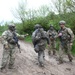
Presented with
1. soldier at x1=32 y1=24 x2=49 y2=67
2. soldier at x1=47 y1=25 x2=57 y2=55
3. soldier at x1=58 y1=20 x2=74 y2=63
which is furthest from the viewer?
soldier at x1=47 y1=25 x2=57 y2=55

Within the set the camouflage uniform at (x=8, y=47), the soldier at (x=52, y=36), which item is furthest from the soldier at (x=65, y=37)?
the camouflage uniform at (x=8, y=47)

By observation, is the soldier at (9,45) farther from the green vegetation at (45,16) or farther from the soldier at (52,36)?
the green vegetation at (45,16)

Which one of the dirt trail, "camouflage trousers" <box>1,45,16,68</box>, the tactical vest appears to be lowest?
the dirt trail

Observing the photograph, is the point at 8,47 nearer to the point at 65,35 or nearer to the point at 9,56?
the point at 9,56

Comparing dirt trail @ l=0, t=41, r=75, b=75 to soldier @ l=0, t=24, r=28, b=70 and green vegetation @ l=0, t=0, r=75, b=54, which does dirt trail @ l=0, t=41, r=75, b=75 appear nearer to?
soldier @ l=0, t=24, r=28, b=70

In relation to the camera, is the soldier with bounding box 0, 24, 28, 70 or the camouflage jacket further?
the camouflage jacket

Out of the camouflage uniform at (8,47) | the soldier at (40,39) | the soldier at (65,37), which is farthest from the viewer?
the soldier at (65,37)

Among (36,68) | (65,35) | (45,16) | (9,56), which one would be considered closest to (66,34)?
(65,35)

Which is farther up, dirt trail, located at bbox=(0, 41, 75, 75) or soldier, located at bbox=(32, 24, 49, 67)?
soldier, located at bbox=(32, 24, 49, 67)

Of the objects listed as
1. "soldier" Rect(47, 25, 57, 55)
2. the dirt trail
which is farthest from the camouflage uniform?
"soldier" Rect(47, 25, 57, 55)

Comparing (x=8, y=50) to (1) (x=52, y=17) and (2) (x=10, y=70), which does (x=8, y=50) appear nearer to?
(2) (x=10, y=70)

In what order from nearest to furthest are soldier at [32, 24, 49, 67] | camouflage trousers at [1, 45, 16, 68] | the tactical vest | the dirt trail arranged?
camouflage trousers at [1, 45, 16, 68], the dirt trail, soldier at [32, 24, 49, 67], the tactical vest

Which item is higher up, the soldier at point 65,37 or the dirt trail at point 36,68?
the soldier at point 65,37

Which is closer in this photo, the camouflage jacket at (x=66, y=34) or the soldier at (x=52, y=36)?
the camouflage jacket at (x=66, y=34)
